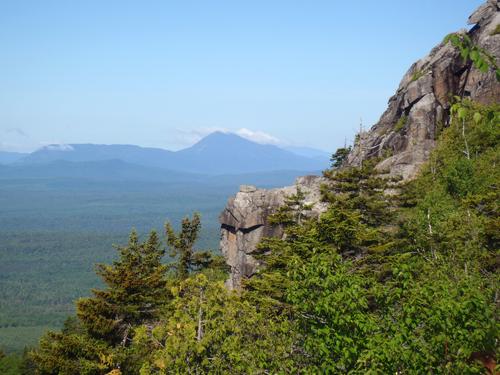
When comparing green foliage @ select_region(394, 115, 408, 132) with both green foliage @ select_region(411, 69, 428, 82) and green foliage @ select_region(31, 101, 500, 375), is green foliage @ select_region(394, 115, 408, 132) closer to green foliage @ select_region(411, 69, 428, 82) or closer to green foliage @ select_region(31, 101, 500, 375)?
green foliage @ select_region(411, 69, 428, 82)

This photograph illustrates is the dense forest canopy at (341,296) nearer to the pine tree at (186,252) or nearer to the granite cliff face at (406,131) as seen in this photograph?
the pine tree at (186,252)

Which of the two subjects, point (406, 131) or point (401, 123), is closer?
point (406, 131)

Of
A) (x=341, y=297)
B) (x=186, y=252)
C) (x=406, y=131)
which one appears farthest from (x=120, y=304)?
(x=406, y=131)

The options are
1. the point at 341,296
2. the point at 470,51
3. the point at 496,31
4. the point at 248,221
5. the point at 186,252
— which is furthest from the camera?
the point at 496,31

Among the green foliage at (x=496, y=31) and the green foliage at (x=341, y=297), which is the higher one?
the green foliage at (x=496, y=31)

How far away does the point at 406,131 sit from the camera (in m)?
65.2

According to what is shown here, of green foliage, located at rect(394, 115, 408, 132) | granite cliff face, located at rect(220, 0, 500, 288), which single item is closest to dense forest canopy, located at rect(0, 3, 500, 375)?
granite cliff face, located at rect(220, 0, 500, 288)

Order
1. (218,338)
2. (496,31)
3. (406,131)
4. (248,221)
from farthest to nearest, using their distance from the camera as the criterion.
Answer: (406,131), (496,31), (248,221), (218,338)

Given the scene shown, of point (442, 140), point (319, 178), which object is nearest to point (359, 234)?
point (319, 178)

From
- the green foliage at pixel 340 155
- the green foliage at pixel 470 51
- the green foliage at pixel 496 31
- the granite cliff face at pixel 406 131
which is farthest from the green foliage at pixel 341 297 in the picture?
the green foliage at pixel 340 155

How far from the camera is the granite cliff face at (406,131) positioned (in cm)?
5175

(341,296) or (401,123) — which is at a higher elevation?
(401,123)

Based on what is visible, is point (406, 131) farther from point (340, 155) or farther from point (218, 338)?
point (218, 338)

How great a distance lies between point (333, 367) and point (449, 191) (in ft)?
127
